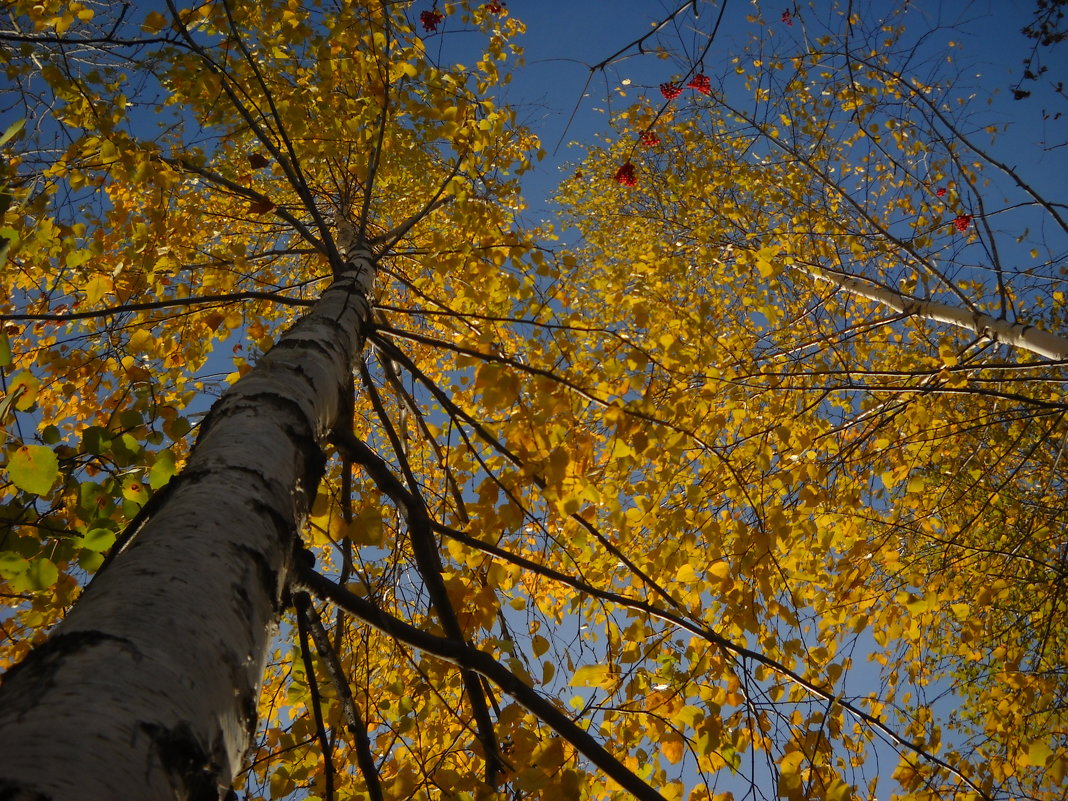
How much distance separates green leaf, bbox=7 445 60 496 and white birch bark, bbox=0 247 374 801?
0.30 metres

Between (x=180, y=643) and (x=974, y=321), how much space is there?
419 cm

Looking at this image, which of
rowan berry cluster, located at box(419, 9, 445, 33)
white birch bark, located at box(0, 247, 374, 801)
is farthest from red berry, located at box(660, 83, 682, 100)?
white birch bark, located at box(0, 247, 374, 801)

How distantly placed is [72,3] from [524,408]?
115 inches

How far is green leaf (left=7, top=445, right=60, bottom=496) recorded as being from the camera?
121cm

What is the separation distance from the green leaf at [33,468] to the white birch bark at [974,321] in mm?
3945

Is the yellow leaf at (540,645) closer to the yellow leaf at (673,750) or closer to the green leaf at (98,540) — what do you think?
the yellow leaf at (673,750)

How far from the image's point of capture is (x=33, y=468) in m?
1.23

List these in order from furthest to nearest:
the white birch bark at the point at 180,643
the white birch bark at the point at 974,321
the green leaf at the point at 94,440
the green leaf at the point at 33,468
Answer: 1. the white birch bark at the point at 974,321
2. the green leaf at the point at 94,440
3. the green leaf at the point at 33,468
4. the white birch bark at the point at 180,643

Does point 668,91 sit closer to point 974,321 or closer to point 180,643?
point 974,321

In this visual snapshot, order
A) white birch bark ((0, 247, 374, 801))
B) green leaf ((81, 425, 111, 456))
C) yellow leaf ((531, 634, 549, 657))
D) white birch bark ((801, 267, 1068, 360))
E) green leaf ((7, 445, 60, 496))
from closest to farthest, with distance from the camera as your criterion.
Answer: white birch bark ((0, 247, 374, 801))
green leaf ((7, 445, 60, 496))
green leaf ((81, 425, 111, 456))
yellow leaf ((531, 634, 549, 657))
white birch bark ((801, 267, 1068, 360))

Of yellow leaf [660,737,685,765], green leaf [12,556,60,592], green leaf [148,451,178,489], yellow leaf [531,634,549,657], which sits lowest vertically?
yellow leaf [660,737,685,765]

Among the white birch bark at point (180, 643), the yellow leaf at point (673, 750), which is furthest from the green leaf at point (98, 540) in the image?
the yellow leaf at point (673, 750)

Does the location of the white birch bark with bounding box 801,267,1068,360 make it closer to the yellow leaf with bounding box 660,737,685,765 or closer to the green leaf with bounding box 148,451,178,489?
the yellow leaf with bounding box 660,737,685,765

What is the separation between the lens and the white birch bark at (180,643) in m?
0.60
